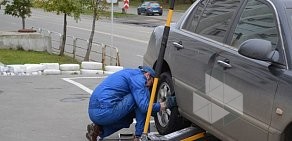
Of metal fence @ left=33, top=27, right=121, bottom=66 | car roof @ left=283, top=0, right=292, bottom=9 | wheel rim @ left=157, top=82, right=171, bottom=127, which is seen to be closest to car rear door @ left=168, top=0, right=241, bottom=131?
wheel rim @ left=157, top=82, right=171, bottom=127

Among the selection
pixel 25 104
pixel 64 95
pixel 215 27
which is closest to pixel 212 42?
pixel 215 27

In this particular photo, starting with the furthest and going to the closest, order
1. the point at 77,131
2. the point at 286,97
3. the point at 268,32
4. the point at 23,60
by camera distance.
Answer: the point at 23,60 < the point at 77,131 < the point at 268,32 < the point at 286,97

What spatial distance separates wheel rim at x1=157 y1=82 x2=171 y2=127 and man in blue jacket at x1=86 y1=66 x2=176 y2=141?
1.27ft

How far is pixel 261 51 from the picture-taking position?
389 cm

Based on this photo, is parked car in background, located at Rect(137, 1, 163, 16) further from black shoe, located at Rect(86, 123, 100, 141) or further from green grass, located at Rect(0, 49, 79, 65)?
black shoe, located at Rect(86, 123, 100, 141)

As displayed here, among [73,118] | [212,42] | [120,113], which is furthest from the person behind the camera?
[73,118]

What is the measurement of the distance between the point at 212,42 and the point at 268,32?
0.80 meters

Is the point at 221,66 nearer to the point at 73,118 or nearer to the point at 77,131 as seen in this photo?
the point at 77,131

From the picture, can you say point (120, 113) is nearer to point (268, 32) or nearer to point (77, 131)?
point (77, 131)

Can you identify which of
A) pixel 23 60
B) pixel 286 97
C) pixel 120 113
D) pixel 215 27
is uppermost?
pixel 215 27

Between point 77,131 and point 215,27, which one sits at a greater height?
point 215,27

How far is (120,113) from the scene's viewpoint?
212 inches

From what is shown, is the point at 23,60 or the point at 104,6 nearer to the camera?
the point at 23,60

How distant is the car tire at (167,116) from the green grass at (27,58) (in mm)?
8861
